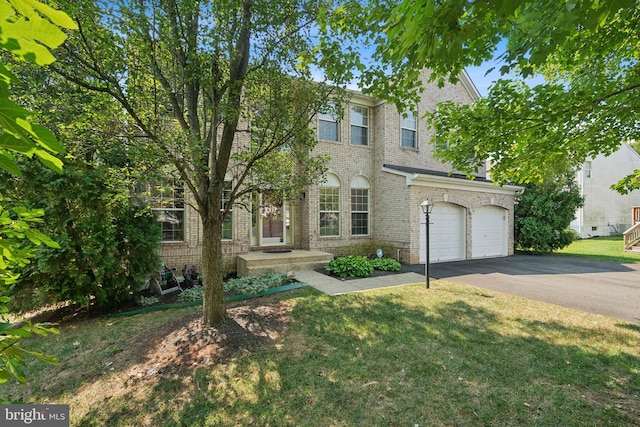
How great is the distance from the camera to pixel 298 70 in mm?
4793

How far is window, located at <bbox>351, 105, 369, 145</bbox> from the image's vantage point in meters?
12.1

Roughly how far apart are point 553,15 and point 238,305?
255 inches

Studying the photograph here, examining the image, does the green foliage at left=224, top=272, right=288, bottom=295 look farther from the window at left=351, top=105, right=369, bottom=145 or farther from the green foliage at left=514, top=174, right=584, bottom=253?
the green foliage at left=514, top=174, right=584, bottom=253

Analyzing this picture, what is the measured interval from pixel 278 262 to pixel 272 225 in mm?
2294

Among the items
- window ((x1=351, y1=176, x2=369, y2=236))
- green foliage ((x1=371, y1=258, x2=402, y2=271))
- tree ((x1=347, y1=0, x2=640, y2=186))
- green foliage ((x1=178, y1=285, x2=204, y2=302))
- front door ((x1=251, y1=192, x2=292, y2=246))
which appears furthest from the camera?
window ((x1=351, y1=176, x2=369, y2=236))

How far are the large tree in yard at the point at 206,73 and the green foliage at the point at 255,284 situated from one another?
210 cm

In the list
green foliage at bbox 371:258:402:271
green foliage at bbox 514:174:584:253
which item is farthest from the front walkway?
green foliage at bbox 514:174:584:253

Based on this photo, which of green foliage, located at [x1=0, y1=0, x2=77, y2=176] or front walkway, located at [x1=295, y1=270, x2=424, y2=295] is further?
front walkway, located at [x1=295, y1=270, x2=424, y2=295]

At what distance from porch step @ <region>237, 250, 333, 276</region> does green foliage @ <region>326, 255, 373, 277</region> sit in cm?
66

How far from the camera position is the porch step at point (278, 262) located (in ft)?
28.2

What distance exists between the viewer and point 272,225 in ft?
35.9

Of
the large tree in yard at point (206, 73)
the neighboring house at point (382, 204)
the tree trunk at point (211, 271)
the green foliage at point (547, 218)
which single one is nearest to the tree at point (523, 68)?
the large tree in yard at point (206, 73)

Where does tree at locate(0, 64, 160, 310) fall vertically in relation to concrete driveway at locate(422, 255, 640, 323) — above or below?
above

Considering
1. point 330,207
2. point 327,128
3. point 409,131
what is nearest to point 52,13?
point 330,207
